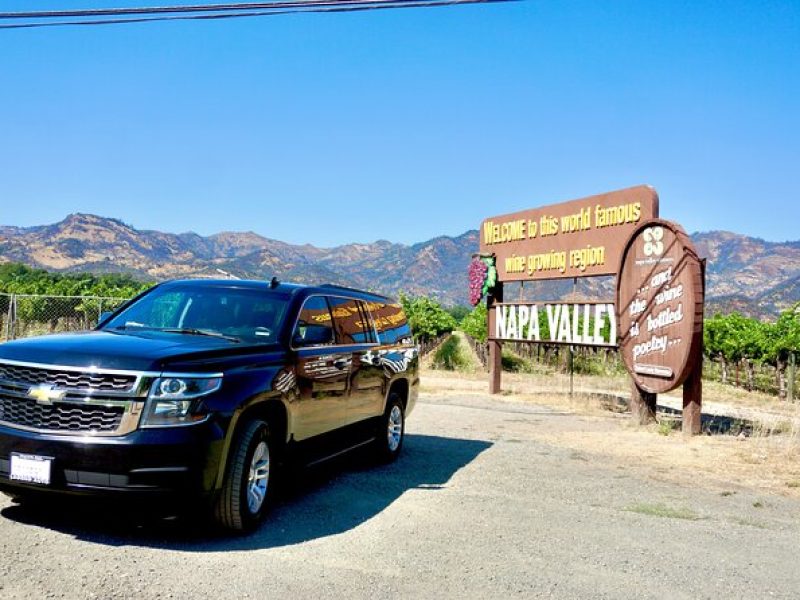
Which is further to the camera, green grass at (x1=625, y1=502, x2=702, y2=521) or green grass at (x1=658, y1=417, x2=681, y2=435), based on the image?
green grass at (x1=658, y1=417, x2=681, y2=435)

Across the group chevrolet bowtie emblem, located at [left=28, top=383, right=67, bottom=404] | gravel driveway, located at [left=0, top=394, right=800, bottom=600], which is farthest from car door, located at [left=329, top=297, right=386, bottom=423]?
chevrolet bowtie emblem, located at [left=28, top=383, right=67, bottom=404]

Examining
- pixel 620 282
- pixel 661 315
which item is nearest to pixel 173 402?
pixel 661 315

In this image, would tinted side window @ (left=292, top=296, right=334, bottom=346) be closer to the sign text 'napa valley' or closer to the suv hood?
the suv hood

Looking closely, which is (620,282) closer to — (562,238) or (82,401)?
(562,238)

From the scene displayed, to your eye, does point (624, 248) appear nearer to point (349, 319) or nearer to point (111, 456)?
point (349, 319)

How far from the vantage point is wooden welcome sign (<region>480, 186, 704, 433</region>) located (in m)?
12.8

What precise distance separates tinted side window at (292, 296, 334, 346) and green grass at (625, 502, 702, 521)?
316 centimetres

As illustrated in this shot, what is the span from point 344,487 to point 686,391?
24.1ft

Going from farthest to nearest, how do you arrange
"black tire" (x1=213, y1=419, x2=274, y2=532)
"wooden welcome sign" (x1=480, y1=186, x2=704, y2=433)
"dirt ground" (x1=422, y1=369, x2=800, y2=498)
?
1. "wooden welcome sign" (x1=480, y1=186, x2=704, y2=433)
2. "dirt ground" (x1=422, y1=369, x2=800, y2=498)
3. "black tire" (x1=213, y1=419, x2=274, y2=532)

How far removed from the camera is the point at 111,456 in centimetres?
517

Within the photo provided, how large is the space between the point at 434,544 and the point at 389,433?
10.5 feet

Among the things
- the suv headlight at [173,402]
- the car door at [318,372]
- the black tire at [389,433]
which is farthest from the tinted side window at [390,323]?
the suv headlight at [173,402]

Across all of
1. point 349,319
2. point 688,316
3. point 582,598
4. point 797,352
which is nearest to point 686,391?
point 688,316

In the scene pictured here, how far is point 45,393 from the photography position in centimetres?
534
